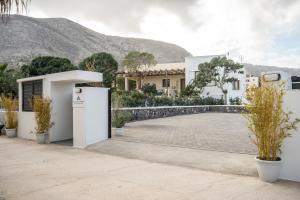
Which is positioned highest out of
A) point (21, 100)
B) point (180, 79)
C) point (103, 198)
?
point (180, 79)

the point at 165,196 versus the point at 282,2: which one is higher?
the point at 282,2

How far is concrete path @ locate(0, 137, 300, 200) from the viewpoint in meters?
5.46

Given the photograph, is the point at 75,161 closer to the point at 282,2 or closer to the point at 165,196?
the point at 165,196

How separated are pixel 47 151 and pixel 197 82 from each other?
84.7 ft

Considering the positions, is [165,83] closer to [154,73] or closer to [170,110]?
[154,73]

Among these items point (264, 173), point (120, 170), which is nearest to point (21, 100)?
point (120, 170)

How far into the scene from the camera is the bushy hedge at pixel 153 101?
21.8 m

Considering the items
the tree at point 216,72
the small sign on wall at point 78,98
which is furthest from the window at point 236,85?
the small sign on wall at point 78,98

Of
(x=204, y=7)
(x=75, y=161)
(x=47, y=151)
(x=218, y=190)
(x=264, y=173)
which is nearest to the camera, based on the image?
(x=218, y=190)

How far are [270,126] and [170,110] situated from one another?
60.0 feet

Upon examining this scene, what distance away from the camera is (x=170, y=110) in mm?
24531

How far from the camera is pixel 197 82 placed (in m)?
34.4

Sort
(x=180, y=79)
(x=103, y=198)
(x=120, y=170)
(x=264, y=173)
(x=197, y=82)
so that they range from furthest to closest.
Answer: (x=180, y=79) → (x=197, y=82) → (x=120, y=170) → (x=264, y=173) → (x=103, y=198)

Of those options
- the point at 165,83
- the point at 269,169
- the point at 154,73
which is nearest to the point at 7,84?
the point at 154,73
